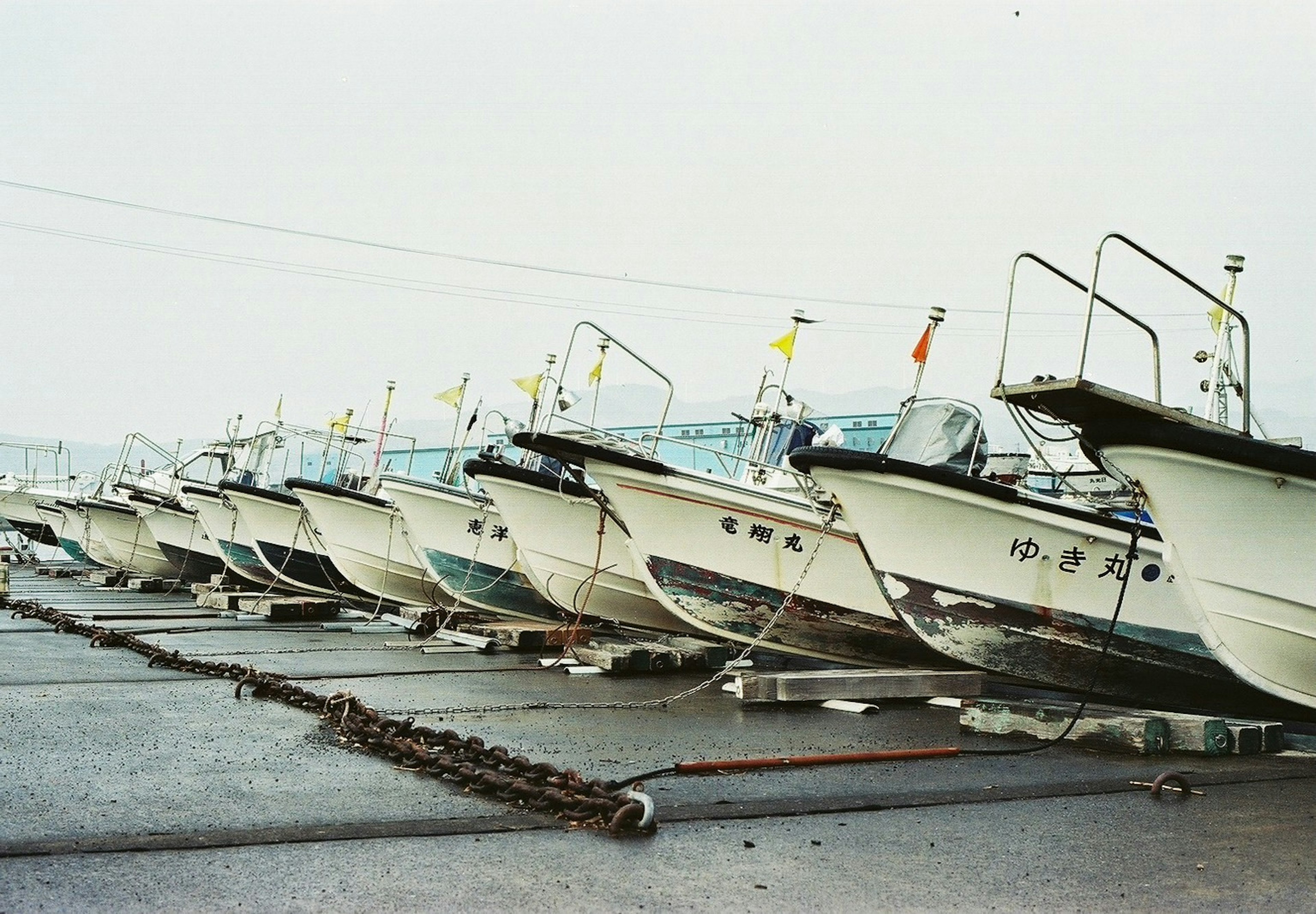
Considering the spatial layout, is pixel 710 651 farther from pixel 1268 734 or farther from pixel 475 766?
pixel 475 766

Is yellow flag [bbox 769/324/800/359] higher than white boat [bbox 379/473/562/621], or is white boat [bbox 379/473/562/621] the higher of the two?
yellow flag [bbox 769/324/800/359]

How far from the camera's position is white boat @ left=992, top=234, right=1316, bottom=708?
5852 millimetres

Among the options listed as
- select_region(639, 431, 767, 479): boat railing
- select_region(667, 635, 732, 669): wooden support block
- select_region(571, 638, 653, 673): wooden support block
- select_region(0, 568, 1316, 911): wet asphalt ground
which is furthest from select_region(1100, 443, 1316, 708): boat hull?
select_region(667, 635, 732, 669): wooden support block

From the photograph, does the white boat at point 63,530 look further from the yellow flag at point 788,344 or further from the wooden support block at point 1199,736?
the wooden support block at point 1199,736

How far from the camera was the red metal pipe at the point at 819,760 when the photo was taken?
545 cm

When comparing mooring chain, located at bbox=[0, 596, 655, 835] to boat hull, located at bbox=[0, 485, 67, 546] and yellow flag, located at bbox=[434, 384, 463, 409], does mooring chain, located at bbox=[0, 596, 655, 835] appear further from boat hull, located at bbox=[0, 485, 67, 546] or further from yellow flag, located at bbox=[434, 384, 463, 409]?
boat hull, located at bbox=[0, 485, 67, 546]

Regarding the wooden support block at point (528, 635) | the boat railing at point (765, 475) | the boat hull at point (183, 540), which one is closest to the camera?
the boat railing at point (765, 475)

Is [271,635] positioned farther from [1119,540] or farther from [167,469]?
[167,469]

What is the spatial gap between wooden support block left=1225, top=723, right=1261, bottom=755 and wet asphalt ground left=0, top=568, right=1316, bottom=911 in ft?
0.22

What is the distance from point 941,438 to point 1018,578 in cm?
119

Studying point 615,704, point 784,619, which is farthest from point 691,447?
point 615,704

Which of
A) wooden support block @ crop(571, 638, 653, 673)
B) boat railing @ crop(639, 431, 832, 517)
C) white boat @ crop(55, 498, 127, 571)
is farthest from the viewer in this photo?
white boat @ crop(55, 498, 127, 571)

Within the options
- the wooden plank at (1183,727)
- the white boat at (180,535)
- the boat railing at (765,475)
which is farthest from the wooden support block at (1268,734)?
the white boat at (180,535)

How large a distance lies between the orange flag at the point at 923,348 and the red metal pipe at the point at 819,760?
338 centimetres
